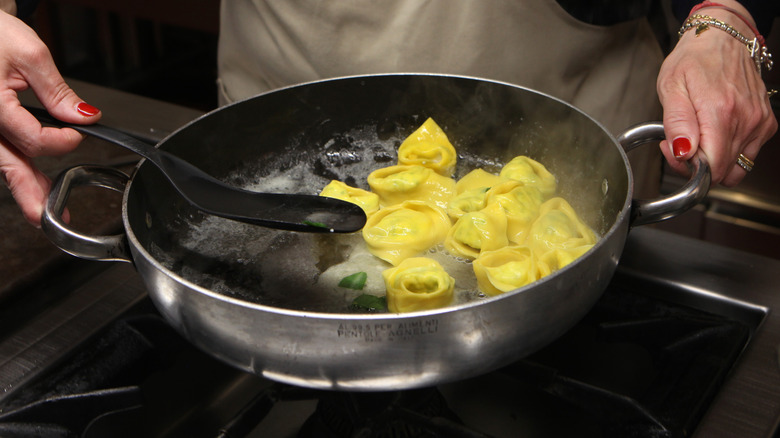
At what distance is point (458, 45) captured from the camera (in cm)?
106

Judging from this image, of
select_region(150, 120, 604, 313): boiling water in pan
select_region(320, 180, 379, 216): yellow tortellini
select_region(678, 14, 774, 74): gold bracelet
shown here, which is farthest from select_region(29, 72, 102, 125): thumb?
select_region(678, 14, 774, 74): gold bracelet

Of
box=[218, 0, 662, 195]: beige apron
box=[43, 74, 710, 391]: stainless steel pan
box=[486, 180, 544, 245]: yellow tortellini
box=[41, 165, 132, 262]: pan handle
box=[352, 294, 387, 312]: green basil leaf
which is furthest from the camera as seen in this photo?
box=[218, 0, 662, 195]: beige apron

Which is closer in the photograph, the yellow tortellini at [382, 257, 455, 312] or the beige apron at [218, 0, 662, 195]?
the yellow tortellini at [382, 257, 455, 312]

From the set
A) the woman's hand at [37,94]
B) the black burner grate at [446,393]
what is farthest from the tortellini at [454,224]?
the woman's hand at [37,94]

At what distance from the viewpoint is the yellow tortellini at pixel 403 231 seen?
817 mm

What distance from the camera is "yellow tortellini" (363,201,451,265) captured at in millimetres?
817

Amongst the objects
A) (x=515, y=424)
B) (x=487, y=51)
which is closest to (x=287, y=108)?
(x=487, y=51)

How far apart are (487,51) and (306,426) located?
621mm

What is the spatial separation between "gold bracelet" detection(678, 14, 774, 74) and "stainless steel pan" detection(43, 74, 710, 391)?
21 cm

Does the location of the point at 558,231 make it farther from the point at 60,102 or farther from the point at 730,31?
the point at 60,102

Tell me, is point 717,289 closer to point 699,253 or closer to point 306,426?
point 699,253

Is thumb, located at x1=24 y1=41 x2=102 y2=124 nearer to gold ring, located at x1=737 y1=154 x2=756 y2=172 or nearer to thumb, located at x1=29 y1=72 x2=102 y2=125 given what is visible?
thumb, located at x1=29 y1=72 x2=102 y2=125

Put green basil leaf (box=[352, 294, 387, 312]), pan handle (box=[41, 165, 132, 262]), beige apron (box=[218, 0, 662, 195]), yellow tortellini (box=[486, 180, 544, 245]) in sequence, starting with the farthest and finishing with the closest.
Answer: beige apron (box=[218, 0, 662, 195]) → yellow tortellini (box=[486, 180, 544, 245]) → green basil leaf (box=[352, 294, 387, 312]) → pan handle (box=[41, 165, 132, 262])

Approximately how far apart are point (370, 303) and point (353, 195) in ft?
0.70
